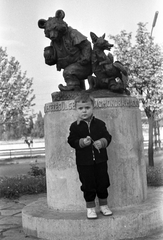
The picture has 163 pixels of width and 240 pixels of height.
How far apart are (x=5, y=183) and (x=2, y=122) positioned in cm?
1292

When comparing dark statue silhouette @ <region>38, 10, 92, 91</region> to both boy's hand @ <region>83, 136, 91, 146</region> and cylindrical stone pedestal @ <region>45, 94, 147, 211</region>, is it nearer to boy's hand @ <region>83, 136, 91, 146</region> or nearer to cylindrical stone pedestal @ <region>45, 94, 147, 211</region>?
cylindrical stone pedestal @ <region>45, 94, 147, 211</region>

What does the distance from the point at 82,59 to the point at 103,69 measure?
13.3 inches

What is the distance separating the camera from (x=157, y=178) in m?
8.93

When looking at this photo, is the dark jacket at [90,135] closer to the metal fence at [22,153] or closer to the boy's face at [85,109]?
the boy's face at [85,109]

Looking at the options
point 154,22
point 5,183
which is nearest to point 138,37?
point 154,22

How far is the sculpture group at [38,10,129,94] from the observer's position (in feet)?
16.1

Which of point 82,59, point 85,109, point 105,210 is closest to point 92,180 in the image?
point 105,210

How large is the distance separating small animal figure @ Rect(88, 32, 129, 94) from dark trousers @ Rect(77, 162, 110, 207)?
139 centimetres

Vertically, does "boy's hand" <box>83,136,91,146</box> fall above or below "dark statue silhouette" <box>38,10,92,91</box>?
below

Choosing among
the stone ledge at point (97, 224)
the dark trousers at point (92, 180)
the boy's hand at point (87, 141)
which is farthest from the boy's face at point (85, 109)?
the stone ledge at point (97, 224)

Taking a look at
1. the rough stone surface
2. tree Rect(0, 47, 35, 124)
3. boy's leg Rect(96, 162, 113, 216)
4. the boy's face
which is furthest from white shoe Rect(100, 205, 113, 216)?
tree Rect(0, 47, 35, 124)

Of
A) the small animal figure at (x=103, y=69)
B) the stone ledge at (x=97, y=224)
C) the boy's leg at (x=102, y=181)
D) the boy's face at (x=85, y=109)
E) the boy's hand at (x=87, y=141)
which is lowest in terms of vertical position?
the stone ledge at (x=97, y=224)

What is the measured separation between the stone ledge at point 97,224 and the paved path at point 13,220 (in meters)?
0.13

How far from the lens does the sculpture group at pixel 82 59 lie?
490 centimetres
